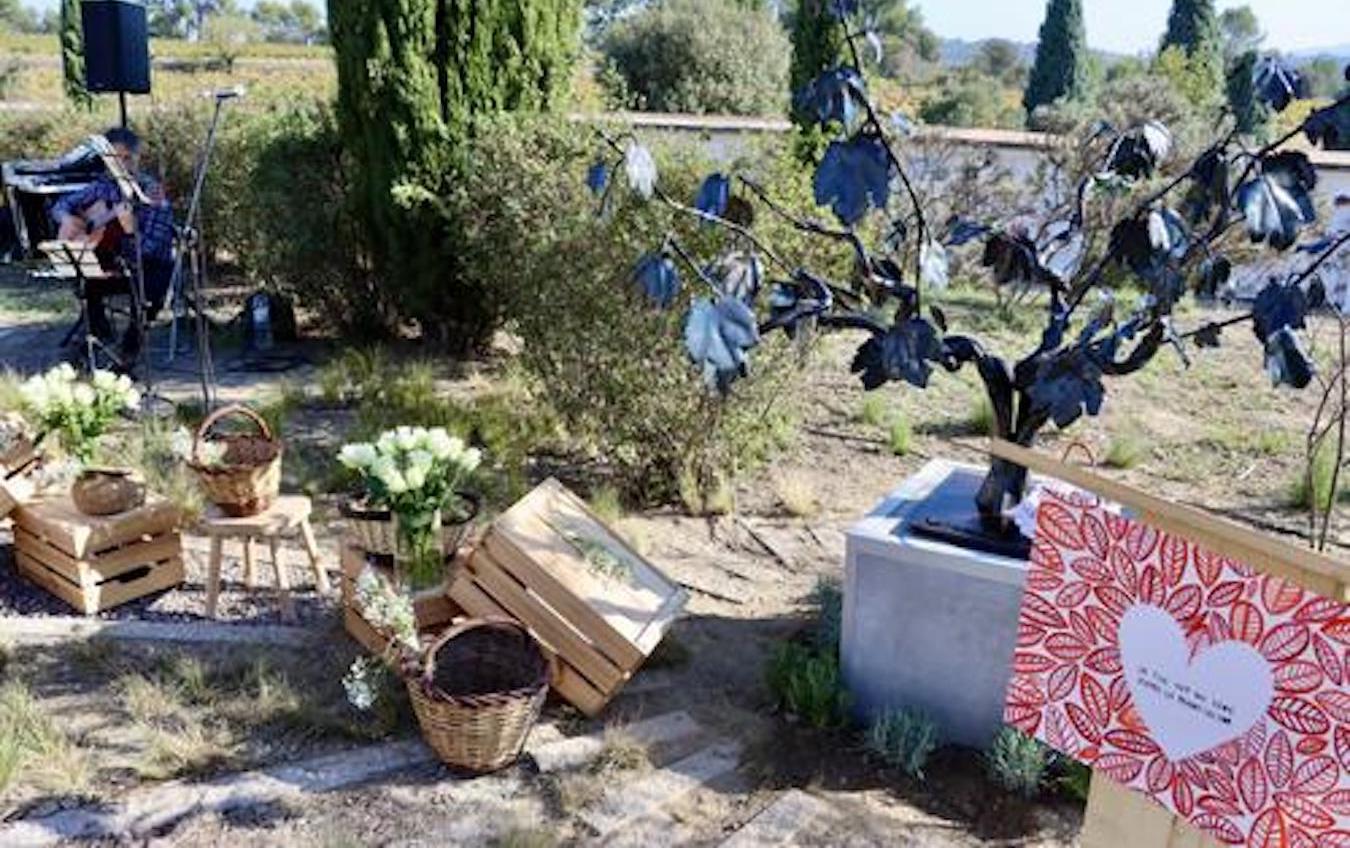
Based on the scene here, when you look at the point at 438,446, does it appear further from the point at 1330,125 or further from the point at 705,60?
the point at 705,60

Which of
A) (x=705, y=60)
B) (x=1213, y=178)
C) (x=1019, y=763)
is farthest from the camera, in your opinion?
(x=705, y=60)

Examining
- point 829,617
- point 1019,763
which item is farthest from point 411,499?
point 1019,763

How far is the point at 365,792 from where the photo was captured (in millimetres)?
2729

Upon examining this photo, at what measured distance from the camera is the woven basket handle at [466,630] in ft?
9.30

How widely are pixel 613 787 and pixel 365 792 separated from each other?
57 cm

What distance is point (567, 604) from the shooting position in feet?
10.0

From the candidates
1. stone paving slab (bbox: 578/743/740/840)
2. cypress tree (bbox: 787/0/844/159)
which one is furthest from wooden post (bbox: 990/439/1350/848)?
cypress tree (bbox: 787/0/844/159)

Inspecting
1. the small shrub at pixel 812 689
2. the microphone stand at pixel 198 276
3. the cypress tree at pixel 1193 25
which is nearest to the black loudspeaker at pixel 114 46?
the microphone stand at pixel 198 276

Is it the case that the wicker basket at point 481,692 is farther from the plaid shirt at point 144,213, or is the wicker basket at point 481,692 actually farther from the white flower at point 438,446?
the plaid shirt at point 144,213

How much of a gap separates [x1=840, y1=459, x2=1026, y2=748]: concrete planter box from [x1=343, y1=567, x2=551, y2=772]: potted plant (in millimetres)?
833

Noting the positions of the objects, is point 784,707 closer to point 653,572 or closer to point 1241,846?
point 653,572

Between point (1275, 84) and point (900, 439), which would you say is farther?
point (900, 439)

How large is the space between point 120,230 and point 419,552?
12.2 ft

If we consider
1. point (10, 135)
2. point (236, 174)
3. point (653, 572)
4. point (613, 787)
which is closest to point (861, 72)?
point (653, 572)
